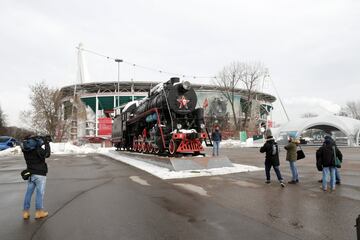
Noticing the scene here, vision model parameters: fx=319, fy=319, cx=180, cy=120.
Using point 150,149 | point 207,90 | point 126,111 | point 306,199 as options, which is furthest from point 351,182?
point 207,90

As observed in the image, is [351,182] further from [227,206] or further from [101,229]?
[101,229]

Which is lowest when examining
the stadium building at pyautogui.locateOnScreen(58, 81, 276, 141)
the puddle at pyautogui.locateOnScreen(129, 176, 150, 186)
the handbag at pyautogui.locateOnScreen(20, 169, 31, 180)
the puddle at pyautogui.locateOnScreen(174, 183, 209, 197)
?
the puddle at pyautogui.locateOnScreen(174, 183, 209, 197)

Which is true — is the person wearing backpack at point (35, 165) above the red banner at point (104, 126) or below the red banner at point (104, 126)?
below

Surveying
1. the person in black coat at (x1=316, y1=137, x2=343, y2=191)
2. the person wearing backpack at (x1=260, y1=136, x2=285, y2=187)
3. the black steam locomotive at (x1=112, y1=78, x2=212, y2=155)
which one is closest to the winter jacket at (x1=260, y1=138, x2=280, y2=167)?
the person wearing backpack at (x1=260, y1=136, x2=285, y2=187)

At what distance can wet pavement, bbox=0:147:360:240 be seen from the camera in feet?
17.2

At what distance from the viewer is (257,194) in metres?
8.29

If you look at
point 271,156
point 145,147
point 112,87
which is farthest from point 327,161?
point 112,87

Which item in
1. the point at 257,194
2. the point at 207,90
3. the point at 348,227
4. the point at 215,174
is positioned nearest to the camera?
the point at 348,227

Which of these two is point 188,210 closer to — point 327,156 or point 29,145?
point 29,145

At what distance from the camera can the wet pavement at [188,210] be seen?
525cm

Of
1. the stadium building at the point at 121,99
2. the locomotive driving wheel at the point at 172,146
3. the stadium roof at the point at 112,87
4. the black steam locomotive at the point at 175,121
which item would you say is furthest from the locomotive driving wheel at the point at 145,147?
the stadium roof at the point at 112,87

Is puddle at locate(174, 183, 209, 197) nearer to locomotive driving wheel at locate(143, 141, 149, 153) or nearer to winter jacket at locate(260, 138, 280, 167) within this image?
winter jacket at locate(260, 138, 280, 167)

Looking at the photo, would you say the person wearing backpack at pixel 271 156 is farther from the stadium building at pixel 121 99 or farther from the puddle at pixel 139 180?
the stadium building at pixel 121 99

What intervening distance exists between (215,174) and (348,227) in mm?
7019
